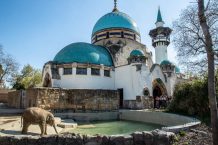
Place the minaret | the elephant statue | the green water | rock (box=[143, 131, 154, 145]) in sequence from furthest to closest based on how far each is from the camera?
the minaret < the green water < the elephant statue < rock (box=[143, 131, 154, 145])

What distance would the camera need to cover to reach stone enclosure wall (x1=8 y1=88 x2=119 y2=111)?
19.2 metres

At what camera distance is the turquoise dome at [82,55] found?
25594 millimetres

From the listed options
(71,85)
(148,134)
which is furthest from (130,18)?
(148,134)

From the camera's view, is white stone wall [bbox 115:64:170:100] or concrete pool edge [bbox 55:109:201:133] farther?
white stone wall [bbox 115:64:170:100]

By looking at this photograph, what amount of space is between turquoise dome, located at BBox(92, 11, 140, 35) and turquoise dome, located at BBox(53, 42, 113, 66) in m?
4.98

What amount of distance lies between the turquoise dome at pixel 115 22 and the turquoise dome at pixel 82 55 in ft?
16.3

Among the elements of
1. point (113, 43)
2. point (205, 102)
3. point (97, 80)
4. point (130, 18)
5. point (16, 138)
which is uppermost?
point (130, 18)

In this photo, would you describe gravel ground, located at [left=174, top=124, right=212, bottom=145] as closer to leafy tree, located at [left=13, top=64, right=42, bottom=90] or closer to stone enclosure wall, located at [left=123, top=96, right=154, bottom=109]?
stone enclosure wall, located at [left=123, top=96, right=154, bottom=109]

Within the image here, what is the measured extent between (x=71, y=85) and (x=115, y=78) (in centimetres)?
550

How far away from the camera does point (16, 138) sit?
7578 millimetres

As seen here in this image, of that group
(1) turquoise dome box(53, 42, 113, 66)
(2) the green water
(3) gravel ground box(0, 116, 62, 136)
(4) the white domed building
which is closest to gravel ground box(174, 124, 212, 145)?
(2) the green water

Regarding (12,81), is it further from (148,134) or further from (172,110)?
(148,134)

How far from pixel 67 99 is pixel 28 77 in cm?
2326

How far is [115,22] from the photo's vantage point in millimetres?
31359
